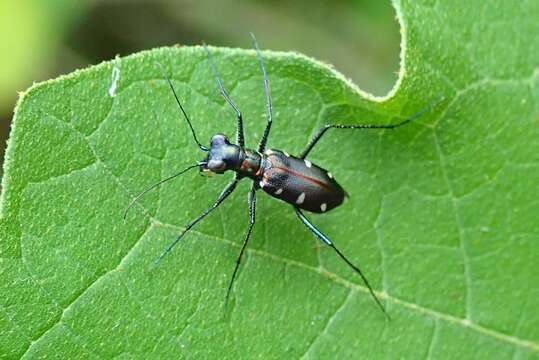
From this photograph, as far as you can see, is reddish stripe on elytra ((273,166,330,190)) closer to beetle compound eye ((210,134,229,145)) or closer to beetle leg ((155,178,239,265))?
beetle leg ((155,178,239,265))

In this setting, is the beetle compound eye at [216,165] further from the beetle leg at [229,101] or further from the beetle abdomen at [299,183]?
the beetle abdomen at [299,183]

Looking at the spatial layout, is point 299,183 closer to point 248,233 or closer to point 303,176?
point 303,176

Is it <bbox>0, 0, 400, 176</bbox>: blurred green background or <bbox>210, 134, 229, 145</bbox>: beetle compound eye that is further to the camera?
<bbox>0, 0, 400, 176</bbox>: blurred green background

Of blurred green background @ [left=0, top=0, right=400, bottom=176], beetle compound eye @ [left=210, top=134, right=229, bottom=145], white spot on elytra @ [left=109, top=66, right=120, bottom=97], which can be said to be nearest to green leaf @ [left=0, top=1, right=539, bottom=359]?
white spot on elytra @ [left=109, top=66, right=120, bottom=97]

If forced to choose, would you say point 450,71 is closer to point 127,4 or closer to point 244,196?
point 244,196

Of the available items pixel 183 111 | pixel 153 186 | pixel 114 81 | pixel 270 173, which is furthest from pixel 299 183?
pixel 114 81

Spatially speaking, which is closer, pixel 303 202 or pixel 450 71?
pixel 450 71

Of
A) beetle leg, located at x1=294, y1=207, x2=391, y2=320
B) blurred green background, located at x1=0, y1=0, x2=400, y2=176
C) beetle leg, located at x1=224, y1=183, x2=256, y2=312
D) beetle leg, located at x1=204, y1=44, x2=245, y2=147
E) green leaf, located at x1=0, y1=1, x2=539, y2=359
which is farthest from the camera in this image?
Result: blurred green background, located at x1=0, y1=0, x2=400, y2=176

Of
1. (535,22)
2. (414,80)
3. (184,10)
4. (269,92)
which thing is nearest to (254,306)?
(269,92)
